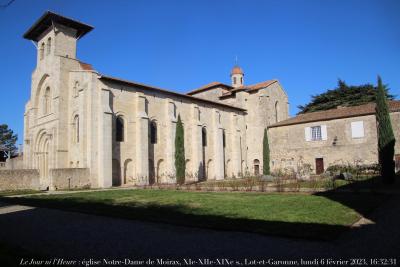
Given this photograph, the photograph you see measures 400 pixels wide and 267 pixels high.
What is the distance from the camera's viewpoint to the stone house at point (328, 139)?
29.5 metres

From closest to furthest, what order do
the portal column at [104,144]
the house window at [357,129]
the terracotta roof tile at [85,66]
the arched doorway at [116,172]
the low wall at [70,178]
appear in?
the low wall at [70,178]
the portal column at [104,144]
the arched doorway at [116,172]
the terracotta roof tile at [85,66]
the house window at [357,129]

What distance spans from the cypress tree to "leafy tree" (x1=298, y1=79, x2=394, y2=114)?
2978 cm

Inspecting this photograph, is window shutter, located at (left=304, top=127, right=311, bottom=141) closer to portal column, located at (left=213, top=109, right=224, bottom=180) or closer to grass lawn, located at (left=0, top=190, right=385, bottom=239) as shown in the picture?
portal column, located at (left=213, top=109, right=224, bottom=180)

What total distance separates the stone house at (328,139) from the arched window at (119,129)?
1609cm

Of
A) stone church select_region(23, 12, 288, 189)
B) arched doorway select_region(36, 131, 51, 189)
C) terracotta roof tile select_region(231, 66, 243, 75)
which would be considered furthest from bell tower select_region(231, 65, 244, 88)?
arched doorway select_region(36, 131, 51, 189)

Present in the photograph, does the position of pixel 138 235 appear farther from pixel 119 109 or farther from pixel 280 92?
pixel 280 92

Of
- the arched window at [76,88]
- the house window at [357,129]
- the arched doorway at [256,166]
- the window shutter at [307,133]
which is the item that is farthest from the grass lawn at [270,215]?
the arched doorway at [256,166]

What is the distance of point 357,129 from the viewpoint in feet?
99.4

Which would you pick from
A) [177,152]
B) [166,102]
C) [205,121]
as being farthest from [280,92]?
[177,152]

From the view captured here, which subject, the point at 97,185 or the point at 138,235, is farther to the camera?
the point at 97,185

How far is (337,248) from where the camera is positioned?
532cm

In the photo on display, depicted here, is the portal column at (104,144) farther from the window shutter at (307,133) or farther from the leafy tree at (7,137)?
the leafy tree at (7,137)

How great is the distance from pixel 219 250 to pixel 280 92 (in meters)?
39.8

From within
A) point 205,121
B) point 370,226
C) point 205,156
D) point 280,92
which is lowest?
point 370,226
